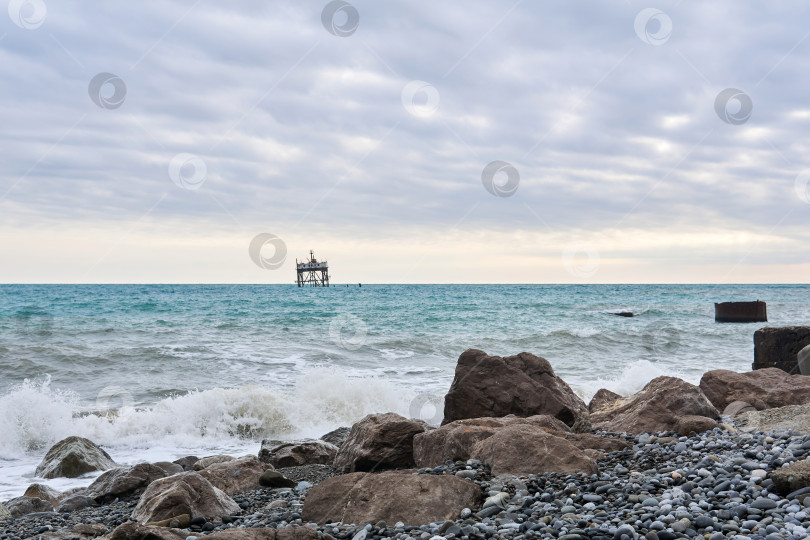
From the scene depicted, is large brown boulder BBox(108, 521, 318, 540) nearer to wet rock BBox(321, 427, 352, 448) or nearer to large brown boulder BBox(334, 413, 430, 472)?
large brown boulder BBox(334, 413, 430, 472)

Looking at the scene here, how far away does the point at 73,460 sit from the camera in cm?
826

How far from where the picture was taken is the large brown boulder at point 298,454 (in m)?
7.60

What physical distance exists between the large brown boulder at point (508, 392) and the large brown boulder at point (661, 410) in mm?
A: 460

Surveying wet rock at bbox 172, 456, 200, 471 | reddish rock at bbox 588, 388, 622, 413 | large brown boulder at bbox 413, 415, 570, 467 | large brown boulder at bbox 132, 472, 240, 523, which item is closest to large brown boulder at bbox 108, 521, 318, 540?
large brown boulder at bbox 132, 472, 240, 523

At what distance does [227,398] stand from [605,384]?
8151 mm

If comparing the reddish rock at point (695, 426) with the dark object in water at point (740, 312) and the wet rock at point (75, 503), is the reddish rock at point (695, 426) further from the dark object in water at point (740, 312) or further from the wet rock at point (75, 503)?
the dark object in water at point (740, 312)

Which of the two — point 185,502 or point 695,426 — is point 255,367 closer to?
point 185,502

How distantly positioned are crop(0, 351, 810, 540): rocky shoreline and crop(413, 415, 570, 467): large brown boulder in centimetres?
1

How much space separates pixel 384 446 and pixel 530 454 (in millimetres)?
1900

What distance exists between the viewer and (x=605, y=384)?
45.8 feet

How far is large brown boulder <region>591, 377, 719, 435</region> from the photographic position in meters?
6.53

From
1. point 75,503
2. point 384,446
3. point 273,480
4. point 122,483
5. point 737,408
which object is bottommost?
point 75,503

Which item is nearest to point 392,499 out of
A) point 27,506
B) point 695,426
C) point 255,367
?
point 695,426

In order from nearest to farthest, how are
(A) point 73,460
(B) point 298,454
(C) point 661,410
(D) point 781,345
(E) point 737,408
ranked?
1. (C) point 661,410
2. (E) point 737,408
3. (B) point 298,454
4. (A) point 73,460
5. (D) point 781,345
